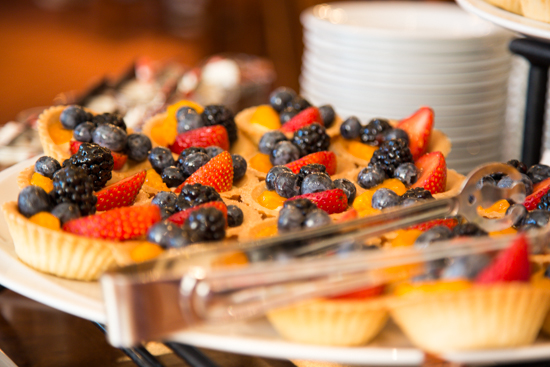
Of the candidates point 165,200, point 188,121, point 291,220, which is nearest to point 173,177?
point 165,200

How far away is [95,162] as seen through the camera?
112cm

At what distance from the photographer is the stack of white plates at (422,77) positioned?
1951 millimetres

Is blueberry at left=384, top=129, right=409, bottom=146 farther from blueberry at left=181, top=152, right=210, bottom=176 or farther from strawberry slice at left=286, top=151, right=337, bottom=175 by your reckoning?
blueberry at left=181, top=152, right=210, bottom=176

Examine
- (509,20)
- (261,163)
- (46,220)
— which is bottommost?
(261,163)

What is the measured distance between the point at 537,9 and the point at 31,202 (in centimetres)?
117

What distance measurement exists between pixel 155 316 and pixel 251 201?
1.65ft

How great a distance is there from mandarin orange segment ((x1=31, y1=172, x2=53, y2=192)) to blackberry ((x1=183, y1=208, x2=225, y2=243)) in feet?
1.06

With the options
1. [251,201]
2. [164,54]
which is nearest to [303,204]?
[251,201]

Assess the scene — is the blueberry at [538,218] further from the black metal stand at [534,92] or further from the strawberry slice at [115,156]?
the strawberry slice at [115,156]

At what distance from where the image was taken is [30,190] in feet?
3.23

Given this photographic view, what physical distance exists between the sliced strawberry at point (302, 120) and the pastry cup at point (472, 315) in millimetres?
793

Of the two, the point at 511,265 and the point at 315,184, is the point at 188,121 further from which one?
the point at 511,265

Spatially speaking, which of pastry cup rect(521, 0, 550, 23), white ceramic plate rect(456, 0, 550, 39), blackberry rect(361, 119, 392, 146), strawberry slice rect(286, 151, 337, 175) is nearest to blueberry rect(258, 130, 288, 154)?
strawberry slice rect(286, 151, 337, 175)

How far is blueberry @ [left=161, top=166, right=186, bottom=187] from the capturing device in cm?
122
